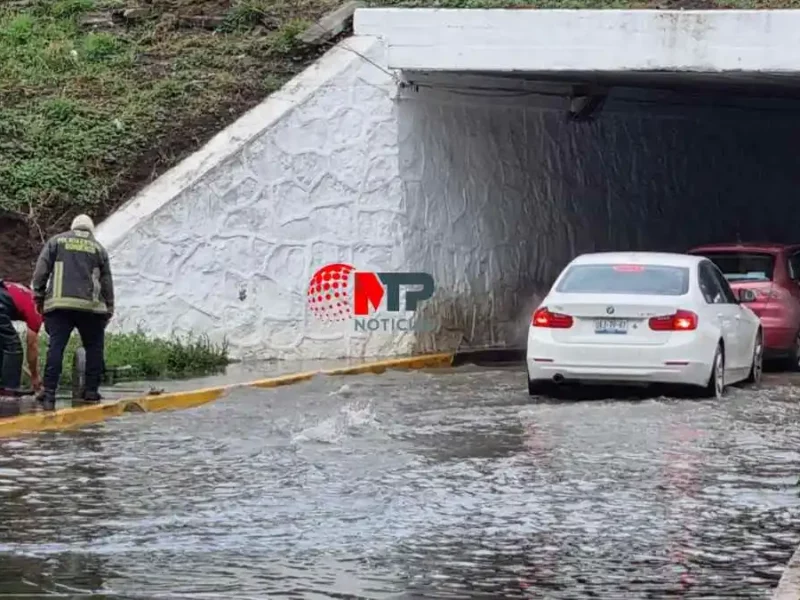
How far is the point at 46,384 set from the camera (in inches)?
574

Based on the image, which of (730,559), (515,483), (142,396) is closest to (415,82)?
(142,396)

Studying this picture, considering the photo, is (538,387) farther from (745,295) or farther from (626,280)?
(745,295)

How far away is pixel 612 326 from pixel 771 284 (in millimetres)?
4645

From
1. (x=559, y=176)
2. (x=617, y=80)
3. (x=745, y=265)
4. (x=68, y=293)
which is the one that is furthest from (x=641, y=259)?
(x=559, y=176)

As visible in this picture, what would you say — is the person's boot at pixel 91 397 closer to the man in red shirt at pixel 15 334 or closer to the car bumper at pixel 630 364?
the man in red shirt at pixel 15 334

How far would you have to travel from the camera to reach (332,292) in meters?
20.8

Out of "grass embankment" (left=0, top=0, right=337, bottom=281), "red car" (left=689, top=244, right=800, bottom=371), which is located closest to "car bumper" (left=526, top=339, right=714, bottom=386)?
"red car" (left=689, top=244, right=800, bottom=371)

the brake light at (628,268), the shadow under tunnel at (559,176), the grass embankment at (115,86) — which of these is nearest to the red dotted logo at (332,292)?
the shadow under tunnel at (559,176)

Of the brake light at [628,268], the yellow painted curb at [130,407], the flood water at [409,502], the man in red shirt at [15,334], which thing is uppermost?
the brake light at [628,268]

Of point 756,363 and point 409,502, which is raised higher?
point 756,363

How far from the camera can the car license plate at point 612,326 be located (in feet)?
52.2

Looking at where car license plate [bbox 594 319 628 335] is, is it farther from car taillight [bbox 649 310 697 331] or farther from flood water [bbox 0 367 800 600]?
flood water [bbox 0 367 800 600]

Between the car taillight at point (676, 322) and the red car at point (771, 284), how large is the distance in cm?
389

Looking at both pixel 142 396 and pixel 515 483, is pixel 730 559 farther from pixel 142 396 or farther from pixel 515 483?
pixel 142 396
